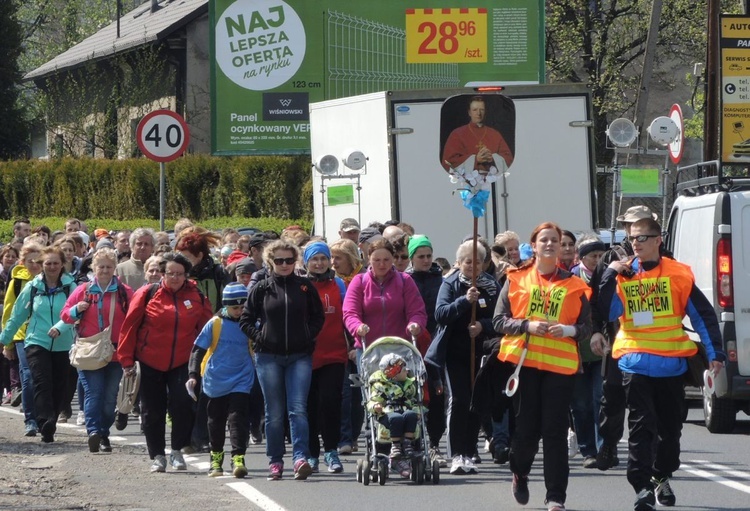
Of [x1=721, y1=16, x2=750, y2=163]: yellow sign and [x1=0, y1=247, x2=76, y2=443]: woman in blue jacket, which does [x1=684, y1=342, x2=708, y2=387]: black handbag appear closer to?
[x1=0, y1=247, x2=76, y2=443]: woman in blue jacket

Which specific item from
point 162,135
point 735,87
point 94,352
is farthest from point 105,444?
point 735,87

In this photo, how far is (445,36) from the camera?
111ft

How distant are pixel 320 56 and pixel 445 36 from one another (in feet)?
9.30

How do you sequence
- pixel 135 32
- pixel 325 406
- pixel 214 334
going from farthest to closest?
1. pixel 135 32
2. pixel 325 406
3. pixel 214 334

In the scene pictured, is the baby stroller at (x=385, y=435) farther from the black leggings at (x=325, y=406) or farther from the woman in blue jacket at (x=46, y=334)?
the woman in blue jacket at (x=46, y=334)

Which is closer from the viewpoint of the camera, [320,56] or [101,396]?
[101,396]

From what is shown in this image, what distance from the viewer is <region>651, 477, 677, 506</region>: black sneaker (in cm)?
930

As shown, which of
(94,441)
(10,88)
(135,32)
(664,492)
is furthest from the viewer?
(10,88)

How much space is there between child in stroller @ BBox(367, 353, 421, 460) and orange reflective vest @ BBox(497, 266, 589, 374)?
65.5 inches

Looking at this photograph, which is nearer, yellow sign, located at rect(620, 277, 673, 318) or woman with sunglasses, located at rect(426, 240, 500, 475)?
yellow sign, located at rect(620, 277, 673, 318)

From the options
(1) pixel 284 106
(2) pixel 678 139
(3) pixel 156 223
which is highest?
(1) pixel 284 106

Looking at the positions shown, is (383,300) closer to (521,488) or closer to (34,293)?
(521,488)

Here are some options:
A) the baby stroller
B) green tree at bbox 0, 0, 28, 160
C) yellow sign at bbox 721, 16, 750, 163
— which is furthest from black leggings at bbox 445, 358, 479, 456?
green tree at bbox 0, 0, 28, 160

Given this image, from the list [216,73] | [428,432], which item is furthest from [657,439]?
[216,73]
